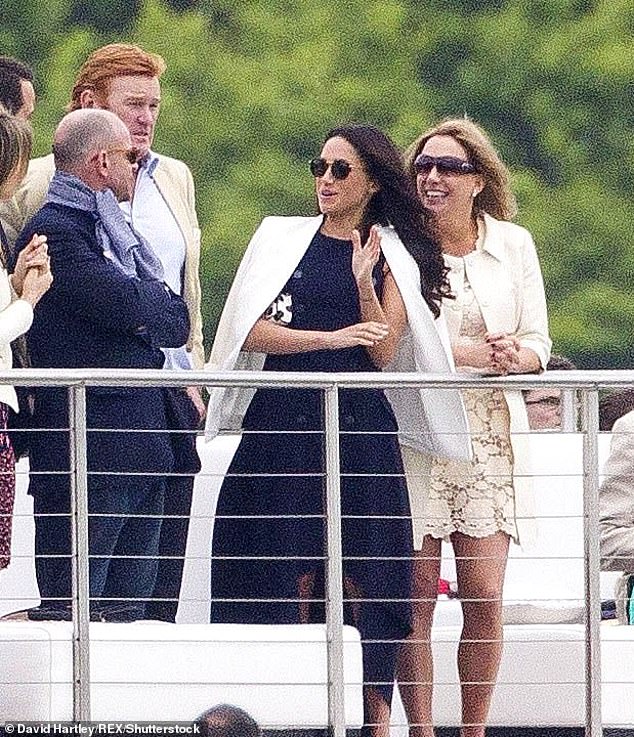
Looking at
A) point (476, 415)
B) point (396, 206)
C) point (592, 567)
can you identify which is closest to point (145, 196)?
point (396, 206)

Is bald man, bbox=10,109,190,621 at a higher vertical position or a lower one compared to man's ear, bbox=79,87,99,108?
lower

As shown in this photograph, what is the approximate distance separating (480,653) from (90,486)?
1.15 metres

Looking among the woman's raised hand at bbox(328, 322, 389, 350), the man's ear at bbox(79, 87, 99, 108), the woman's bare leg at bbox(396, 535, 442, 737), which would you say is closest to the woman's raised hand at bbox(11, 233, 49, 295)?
the woman's raised hand at bbox(328, 322, 389, 350)

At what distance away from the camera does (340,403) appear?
531cm

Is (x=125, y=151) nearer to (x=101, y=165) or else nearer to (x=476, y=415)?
(x=101, y=165)

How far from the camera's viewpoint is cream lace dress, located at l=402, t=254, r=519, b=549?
5312 mm

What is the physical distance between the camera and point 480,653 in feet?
17.3

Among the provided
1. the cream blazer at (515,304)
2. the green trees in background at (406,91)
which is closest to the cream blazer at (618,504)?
the cream blazer at (515,304)

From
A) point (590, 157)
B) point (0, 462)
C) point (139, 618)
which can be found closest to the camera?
point (0, 462)

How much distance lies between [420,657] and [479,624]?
19 centimetres

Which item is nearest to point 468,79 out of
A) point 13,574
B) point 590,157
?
point 590,157

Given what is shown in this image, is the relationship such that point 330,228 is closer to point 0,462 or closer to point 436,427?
point 436,427

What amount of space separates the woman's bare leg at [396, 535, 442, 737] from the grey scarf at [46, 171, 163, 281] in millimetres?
1087

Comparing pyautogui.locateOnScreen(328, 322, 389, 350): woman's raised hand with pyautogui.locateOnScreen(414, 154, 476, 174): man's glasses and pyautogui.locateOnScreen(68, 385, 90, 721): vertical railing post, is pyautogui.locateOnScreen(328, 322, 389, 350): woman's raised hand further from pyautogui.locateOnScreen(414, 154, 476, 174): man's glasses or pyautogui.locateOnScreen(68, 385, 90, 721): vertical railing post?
pyautogui.locateOnScreen(68, 385, 90, 721): vertical railing post
